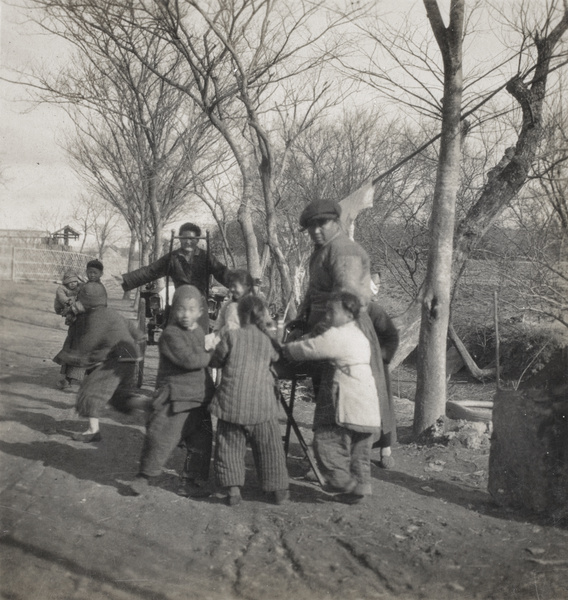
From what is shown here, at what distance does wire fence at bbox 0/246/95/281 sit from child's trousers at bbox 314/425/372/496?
86.6ft

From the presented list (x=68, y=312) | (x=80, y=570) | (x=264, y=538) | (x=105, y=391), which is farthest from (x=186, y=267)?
(x=80, y=570)

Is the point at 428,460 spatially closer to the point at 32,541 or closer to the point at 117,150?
the point at 32,541

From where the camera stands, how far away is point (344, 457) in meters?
4.28

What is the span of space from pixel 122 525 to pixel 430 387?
10.2 feet

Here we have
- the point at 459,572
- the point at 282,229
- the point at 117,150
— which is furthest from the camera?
the point at 282,229

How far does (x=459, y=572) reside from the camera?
10.9 feet

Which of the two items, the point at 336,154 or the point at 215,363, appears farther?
the point at 336,154

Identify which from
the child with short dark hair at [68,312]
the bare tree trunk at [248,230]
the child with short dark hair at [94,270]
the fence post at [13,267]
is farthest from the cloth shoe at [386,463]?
the fence post at [13,267]

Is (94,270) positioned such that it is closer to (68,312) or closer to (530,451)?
(68,312)

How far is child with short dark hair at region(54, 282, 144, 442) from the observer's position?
5.53 m

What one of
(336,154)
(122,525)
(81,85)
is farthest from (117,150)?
(122,525)

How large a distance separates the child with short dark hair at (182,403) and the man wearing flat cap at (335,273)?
84cm

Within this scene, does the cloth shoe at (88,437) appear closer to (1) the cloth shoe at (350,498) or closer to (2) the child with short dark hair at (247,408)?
(2) the child with short dark hair at (247,408)

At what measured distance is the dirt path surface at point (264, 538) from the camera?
312 centimetres
